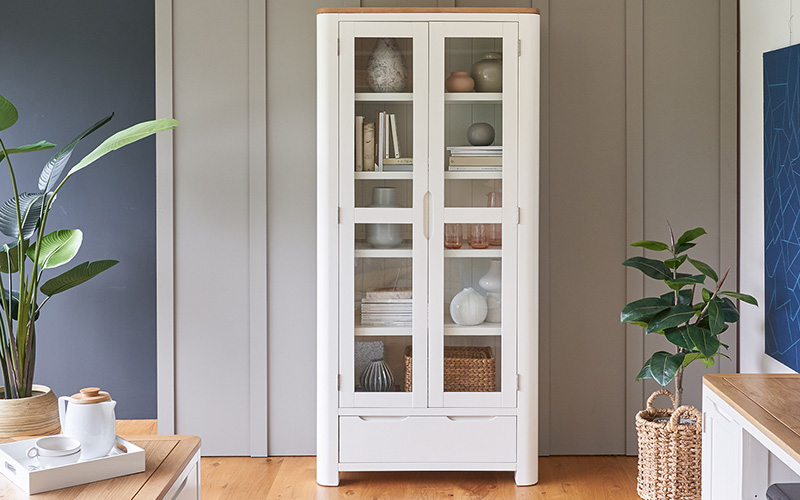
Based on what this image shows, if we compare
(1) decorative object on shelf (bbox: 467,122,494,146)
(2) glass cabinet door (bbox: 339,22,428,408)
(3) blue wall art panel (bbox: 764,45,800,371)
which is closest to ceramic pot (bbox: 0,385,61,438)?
(2) glass cabinet door (bbox: 339,22,428,408)

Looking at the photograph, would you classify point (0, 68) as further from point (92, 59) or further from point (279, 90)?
point (279, 90)

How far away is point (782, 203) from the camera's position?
2.85 metres

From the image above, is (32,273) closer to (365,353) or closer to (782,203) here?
(365,353)

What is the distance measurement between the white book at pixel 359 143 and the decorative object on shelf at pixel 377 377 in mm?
796

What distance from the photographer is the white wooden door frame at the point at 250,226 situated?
11.0 feet

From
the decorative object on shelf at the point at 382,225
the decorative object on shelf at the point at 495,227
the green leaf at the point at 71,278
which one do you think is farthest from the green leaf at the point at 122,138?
the decorative object on shelf at the point at 495,227

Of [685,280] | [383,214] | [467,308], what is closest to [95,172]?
[383,214]

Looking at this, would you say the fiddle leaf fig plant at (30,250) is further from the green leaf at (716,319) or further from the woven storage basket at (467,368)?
the green leaf at (716,319)

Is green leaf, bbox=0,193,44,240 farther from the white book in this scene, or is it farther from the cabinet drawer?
the cabinet drawer

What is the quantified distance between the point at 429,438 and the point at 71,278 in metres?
1.56

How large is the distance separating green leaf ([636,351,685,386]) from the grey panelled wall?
0.61 metres

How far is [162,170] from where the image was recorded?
11.0 feet

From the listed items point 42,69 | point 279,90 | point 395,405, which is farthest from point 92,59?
point 395,405

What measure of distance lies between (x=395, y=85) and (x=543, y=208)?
3.00ft
